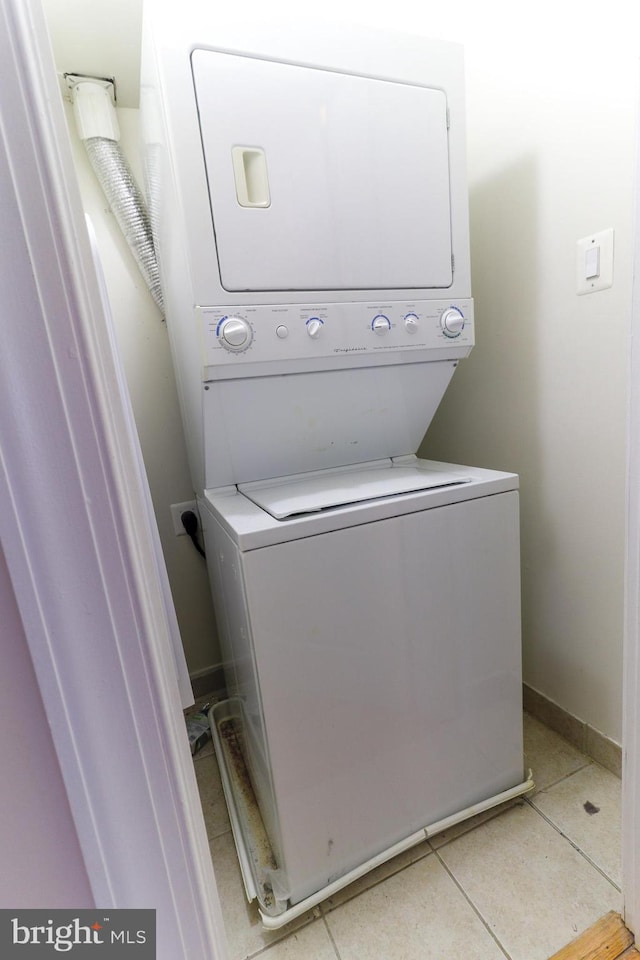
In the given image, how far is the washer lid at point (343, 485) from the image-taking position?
3.51ft

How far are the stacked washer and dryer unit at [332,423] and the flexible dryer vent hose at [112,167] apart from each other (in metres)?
0.32

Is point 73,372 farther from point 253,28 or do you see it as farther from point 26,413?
point 253,28

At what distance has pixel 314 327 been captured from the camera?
43.4 inches

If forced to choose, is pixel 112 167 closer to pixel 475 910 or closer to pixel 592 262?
pixel 592 262

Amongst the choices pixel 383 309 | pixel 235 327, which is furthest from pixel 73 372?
pixel 383 309

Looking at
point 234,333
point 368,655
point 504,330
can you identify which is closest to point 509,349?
point 504,330

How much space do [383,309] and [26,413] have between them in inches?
38.2

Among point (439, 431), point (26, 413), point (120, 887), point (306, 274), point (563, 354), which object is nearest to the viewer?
point (26, 413)

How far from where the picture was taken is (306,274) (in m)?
1.09

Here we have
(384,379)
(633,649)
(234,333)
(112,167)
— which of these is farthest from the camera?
(112,167)

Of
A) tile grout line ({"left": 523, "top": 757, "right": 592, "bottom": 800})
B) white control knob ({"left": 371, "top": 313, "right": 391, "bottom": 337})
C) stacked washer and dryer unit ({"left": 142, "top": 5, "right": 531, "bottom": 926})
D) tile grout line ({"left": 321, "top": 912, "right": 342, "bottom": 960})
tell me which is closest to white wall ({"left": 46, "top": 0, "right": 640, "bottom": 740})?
tile grout line ({"left": 523, "top": 757, "right": 592, "bottom": 800})

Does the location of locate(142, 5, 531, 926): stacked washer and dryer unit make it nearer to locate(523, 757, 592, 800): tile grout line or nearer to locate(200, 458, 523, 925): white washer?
locate(200, 458, 523, 925): white washer

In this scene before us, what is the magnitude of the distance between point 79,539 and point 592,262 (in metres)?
1.40

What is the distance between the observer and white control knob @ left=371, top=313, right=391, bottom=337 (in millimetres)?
1162
